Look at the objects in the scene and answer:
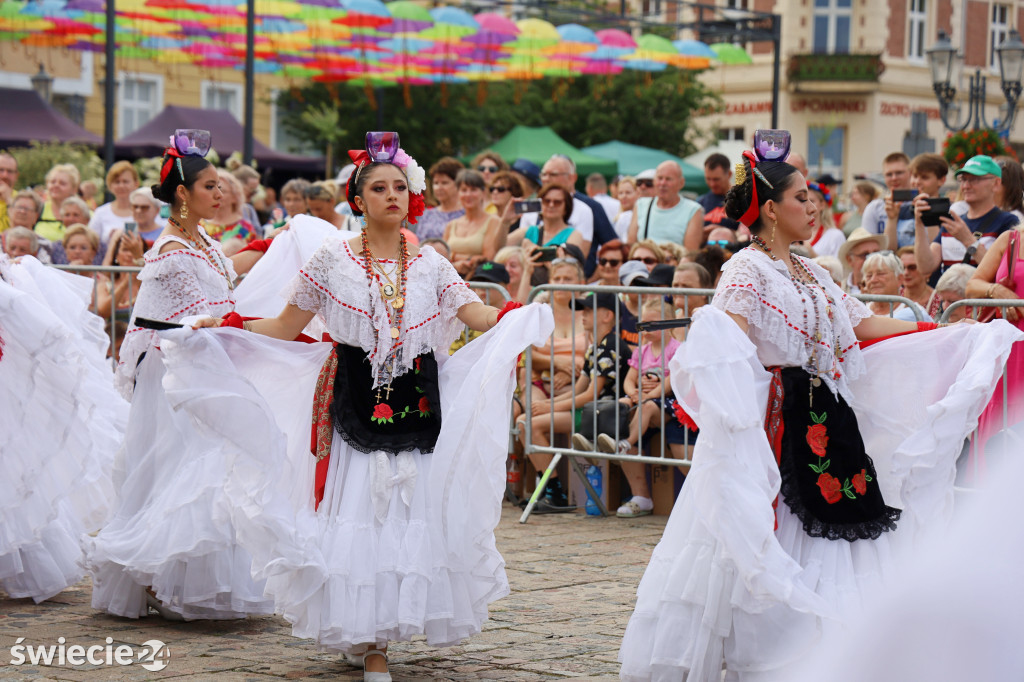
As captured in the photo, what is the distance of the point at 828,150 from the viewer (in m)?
43.1

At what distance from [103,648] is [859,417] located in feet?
10.0

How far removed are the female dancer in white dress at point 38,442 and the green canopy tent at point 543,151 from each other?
61.3 ft

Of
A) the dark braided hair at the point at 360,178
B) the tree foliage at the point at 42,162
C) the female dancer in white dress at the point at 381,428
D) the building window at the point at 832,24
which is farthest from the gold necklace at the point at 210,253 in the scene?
the building window at the point at 832,24

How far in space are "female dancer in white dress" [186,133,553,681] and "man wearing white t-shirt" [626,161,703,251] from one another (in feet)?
17.5

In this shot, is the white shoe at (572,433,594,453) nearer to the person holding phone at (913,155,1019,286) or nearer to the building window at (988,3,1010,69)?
the person holding phone at (913,155,1019,286)

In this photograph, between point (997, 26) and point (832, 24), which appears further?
point (997, 26)

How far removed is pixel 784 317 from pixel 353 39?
1940 cm

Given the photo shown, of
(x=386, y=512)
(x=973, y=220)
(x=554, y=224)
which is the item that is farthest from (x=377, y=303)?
(x=554, y=224)

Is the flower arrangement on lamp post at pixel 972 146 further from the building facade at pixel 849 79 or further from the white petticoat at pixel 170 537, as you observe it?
the building facade at pixel 849 79

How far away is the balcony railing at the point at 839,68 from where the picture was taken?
138 ft

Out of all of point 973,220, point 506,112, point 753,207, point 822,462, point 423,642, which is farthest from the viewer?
point 506,112

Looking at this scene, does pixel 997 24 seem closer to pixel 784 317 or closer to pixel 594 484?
pixel 594 484

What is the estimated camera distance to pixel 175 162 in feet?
21.3

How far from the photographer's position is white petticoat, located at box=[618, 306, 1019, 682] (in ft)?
14.8
